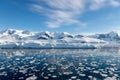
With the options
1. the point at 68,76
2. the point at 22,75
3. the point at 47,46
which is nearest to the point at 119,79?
the point at 68,76

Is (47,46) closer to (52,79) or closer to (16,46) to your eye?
(16,46)

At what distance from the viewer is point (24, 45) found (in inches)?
3553

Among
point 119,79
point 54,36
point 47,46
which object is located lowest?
point 119,79

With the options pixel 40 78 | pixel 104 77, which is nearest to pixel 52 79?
pixel 40 78

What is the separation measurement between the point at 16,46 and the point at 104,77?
71.9 metres

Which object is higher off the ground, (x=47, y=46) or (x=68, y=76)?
(x=47, y=46)

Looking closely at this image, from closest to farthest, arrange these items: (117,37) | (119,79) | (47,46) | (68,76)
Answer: (119,79) → (68,76) → (47,46) → (117,37)

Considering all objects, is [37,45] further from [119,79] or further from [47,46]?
[119,79]

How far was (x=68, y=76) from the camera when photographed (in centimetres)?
1941

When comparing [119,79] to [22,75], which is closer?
[119,79]

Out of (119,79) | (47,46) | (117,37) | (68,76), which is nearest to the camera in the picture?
(119,79)

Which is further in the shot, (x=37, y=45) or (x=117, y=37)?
(x=117, y=37)

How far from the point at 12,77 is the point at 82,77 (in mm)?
6235

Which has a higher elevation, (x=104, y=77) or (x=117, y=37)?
(x=117, y=37)
